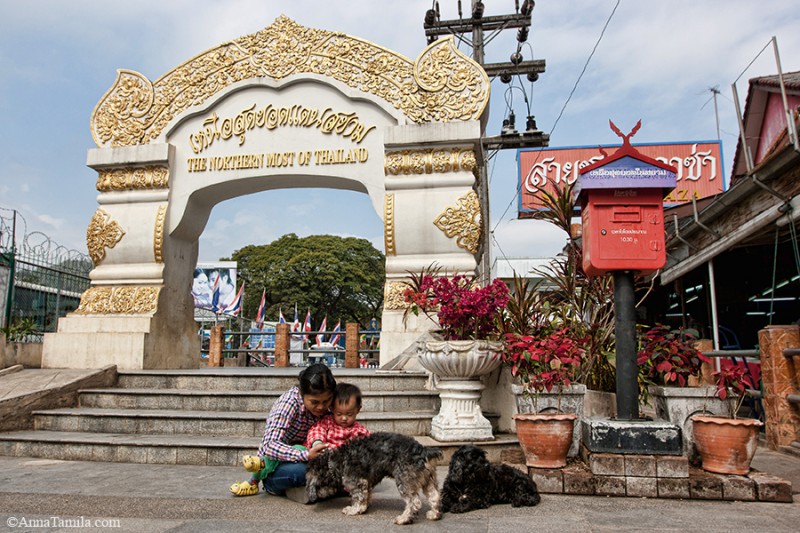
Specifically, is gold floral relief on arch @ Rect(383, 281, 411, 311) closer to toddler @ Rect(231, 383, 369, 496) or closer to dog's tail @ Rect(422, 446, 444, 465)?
toddler @ Rect(231, 383, 369, 496)

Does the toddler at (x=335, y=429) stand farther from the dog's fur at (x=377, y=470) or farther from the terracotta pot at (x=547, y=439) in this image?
the terracotta pot at (x=547, y=439)

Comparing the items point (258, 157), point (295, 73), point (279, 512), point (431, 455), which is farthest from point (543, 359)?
point (295, 73)

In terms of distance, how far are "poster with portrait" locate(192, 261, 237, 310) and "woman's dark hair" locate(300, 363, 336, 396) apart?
27.5 m

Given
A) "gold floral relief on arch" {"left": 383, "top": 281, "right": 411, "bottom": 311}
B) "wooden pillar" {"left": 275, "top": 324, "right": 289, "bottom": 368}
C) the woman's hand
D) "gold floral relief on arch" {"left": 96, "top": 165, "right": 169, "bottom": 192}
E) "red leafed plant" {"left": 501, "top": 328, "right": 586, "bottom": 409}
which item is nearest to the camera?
the woman's hand

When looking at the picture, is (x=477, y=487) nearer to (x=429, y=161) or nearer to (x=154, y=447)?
(x=154, y=447)

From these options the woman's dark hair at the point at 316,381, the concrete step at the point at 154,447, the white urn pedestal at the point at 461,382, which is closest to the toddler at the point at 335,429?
the woman's dark hair at the point at 316,381

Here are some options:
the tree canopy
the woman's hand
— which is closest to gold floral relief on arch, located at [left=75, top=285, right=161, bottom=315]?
the woman's hand

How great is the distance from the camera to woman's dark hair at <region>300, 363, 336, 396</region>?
335cm

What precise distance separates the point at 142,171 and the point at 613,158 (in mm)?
6277

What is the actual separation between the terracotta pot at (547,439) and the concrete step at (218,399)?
170cm

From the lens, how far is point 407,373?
6.01 meters

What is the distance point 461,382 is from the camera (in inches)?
186

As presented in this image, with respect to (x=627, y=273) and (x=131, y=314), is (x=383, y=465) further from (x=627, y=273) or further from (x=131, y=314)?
(x=131, y=314)

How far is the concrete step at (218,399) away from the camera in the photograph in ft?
18.0
